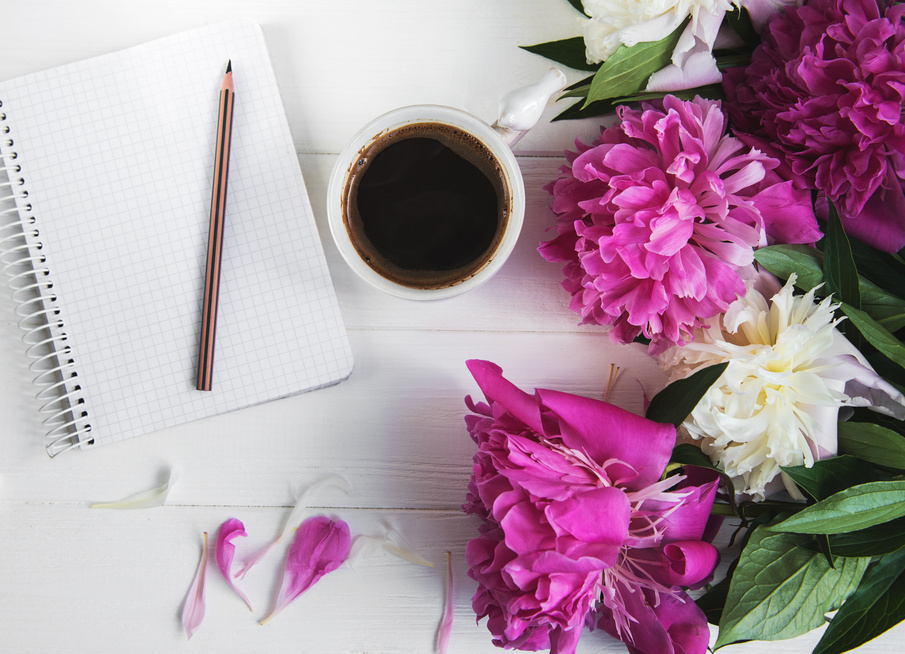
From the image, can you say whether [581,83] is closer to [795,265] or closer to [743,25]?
[743,25]

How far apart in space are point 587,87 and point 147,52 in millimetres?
393

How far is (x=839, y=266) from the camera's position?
0.42 meters

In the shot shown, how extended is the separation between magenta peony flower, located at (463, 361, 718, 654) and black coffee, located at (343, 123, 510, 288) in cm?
12

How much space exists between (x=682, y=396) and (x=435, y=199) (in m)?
0.26

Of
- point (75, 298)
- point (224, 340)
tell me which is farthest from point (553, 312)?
point (75, 298)

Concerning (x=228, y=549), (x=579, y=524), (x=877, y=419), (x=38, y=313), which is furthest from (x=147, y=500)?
(x=877, y=419)

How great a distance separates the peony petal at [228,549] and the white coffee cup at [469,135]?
26 centimetres

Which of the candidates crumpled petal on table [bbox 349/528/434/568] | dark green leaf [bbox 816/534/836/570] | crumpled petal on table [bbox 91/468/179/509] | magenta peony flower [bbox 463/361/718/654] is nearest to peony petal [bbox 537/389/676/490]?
magenta peony flower [bbox 463/361/718/654]

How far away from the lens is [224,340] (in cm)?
54

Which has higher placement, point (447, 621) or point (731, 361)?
point (731, 361)

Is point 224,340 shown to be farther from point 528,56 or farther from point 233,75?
point 528,56

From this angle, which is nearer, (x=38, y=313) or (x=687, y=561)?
(x=687, y=561)

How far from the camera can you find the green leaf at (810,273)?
0.43 meters

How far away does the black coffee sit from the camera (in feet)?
1.70
